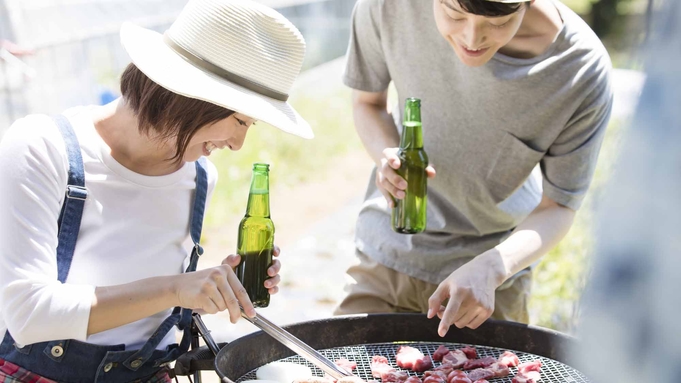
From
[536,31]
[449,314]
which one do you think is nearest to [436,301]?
[449,314]

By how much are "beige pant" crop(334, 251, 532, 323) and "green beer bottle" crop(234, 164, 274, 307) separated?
1.73 ft

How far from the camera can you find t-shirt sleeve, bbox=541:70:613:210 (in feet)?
7.38

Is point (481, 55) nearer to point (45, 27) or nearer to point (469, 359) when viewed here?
point (469, 359)

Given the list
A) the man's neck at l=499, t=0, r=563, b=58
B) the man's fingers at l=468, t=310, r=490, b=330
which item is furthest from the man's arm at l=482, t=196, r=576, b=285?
the man's neck at l=499, t=0, r=563, b=58

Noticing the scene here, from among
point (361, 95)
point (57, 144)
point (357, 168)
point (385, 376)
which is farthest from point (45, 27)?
point (385, 376)

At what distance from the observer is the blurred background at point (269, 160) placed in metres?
5.03

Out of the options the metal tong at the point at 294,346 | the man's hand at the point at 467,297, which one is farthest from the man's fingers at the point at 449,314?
the metal tong at the point at 294,346

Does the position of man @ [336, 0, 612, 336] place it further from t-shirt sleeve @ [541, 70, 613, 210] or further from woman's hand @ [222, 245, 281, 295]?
woman's hand @ [222, 245, 281, 295]

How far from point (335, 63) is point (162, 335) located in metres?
9.09

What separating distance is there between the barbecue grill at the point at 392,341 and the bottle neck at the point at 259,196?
0.35 m

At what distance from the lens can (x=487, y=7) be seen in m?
1.95

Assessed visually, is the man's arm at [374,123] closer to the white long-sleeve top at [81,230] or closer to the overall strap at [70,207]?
the white long-sleeve top at [81,230]

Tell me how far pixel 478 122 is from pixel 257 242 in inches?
31.7

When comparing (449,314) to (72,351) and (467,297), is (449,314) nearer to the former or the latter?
(467,297)
